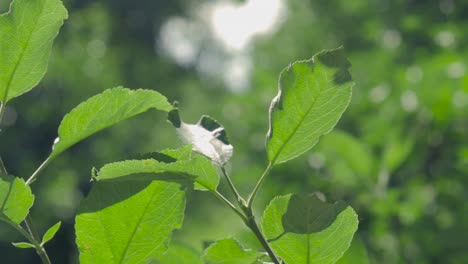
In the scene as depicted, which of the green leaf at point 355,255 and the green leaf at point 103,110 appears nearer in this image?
the green leaf at point 103,110

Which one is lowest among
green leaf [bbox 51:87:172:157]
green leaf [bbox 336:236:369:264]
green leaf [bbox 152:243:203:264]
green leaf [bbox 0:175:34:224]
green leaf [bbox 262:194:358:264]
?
green leaf [bbox 336:236:369:264]

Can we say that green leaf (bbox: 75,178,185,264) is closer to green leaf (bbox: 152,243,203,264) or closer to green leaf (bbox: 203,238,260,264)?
green leaf (bbox: 203,238,260,264)

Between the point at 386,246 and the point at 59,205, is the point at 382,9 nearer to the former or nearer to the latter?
the point at 386,246

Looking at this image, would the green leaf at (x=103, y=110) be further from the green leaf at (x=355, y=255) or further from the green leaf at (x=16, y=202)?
the green leaf at (x=355, y=255)

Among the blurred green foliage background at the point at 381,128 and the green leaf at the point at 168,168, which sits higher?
the green leaf at the point at 168,168

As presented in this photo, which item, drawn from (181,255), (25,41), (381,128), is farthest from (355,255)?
(381,128)

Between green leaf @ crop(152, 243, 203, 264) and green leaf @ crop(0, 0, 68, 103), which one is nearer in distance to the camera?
green leaf @ crop(0, 0, 68, 103)

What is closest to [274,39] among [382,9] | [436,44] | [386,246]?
[382,9]

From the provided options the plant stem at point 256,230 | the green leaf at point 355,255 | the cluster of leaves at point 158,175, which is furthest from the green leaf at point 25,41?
the green leaf at point 355,255

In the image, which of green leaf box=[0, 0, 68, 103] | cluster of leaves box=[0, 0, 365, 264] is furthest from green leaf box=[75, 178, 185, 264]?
green leaf box=[0, 0, 68, 103]
